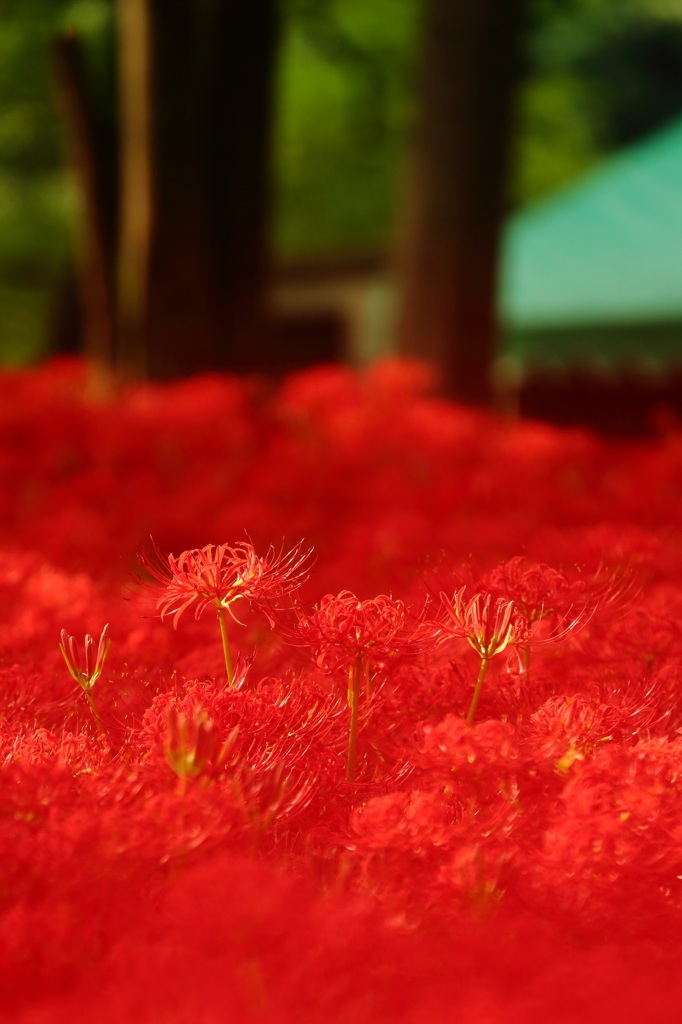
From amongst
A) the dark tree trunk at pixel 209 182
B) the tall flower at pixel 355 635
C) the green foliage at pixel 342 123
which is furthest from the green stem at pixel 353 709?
the green foliage at pixel 342 123

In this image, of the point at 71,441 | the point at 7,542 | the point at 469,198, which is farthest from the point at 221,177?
the point at 7,542

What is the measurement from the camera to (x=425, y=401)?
2.48 m

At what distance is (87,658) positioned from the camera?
83cm

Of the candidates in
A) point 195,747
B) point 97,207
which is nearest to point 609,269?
point 97,207

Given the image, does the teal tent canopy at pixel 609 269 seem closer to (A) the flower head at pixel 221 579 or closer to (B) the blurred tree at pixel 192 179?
(B) the blurred tree at pixel 192 179

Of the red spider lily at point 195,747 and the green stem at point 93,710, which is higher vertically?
the red spider lily at point 195,747

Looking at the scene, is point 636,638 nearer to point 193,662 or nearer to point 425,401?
point 193,662

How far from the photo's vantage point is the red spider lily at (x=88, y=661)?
0.79 metres

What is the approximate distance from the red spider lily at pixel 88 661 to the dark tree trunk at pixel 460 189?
1.86 meters

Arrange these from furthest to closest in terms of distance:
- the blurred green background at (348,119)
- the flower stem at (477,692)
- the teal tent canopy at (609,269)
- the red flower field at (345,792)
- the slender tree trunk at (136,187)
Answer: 1. the teal tent canopy at (609,269)
2. the blurred green background at (348,119)
3. the slender tree trunk at (136,187)
4. the flower stem at (477,692)
5. the red flower field at (345,792)

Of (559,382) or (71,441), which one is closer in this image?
(71,441)

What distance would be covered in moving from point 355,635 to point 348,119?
267 inches

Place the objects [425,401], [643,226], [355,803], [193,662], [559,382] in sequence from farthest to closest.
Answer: [643,226], [559,382], [425,401], [193,662], [355,803]

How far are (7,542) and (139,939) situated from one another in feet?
3.26
